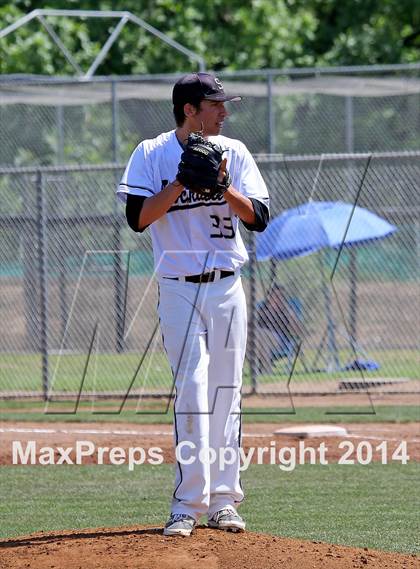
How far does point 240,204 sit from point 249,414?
6183mm

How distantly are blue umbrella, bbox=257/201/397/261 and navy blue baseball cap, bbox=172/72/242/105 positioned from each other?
7480 mm

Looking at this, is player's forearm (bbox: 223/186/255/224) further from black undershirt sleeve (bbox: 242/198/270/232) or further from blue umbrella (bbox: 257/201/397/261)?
blue umbrella (bbox: 257/201/397/261)

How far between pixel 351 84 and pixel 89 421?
9158mm

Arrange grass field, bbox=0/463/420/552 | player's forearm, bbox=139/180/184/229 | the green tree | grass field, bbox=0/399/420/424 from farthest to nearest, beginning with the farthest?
the green tree
grass field, bbox=0/399/420/424
grass field, bbox=0/463/420/552
player's forearm, bbox=139/180/184/229

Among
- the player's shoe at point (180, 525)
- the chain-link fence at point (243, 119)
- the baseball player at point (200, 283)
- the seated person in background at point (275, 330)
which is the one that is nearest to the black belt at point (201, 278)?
the baseball player at point (200, 283)

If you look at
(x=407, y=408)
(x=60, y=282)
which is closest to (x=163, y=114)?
(x=60, y=282)

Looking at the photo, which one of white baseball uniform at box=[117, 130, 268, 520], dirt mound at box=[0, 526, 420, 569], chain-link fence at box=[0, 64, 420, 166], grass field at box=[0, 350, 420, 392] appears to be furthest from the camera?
chain-link fence at box=[0, 64, 420, 166]

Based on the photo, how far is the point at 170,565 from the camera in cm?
475

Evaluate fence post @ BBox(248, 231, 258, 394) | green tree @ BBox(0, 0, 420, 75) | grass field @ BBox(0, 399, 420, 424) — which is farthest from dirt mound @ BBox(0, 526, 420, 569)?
green tree @ BBox(0, 0, 420, 75)

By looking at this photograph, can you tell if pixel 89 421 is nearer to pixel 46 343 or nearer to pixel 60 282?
pixel 46 343

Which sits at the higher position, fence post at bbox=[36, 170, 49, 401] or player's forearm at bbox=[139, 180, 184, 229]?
player's forearm at bbox=[139, 180, 184, 229]

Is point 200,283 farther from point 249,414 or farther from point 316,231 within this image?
point 316,231

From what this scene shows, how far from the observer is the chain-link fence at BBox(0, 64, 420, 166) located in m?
17.9

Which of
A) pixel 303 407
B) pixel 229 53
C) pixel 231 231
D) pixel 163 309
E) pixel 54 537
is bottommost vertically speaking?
pixel 303 407
